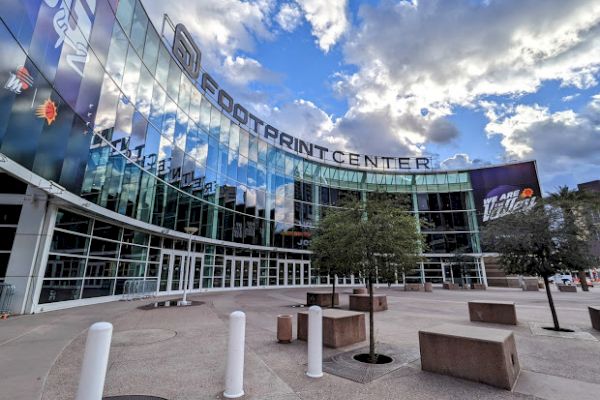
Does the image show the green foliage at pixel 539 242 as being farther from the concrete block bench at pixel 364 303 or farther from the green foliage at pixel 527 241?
the concrete block bench at pixel 364 303

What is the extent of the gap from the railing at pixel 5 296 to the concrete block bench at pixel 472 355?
43.7 feet

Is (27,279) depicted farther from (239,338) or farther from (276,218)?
(276,218)

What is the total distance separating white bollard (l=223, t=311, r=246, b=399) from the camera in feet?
14.4

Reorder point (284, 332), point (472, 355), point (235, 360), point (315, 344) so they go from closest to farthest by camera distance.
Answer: point (235, 360)
point (472, 355)
point (315, 344)
point (284, 332)

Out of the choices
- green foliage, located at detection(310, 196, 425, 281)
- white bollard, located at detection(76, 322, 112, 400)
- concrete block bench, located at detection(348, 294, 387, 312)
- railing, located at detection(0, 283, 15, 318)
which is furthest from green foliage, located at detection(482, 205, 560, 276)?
railing, located at detection(0, 283, 15, 318)

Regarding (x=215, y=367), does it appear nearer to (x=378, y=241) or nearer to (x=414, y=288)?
(x=378, y=241)

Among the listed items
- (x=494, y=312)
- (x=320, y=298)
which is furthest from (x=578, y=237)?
(x=320, y=298)

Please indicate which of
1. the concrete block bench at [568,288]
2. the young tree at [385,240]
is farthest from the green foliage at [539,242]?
the concrete block bench at [568,288]

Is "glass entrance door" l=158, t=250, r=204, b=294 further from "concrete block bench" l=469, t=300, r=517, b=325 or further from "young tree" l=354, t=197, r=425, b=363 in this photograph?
"concrete block bench" l=469, t=300, r=517, b=325

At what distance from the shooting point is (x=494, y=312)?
10.7 meters

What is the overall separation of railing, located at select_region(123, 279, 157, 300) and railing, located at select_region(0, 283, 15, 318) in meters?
6.36

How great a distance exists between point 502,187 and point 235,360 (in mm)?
48766

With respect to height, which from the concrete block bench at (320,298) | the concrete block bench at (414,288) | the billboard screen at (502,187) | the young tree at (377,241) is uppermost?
the billboard screen at (502,187)

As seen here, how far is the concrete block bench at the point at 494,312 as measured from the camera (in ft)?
34.4
